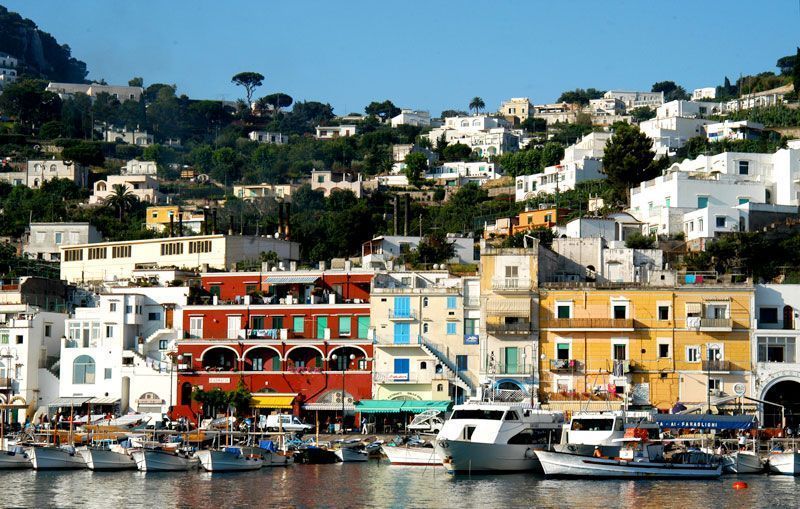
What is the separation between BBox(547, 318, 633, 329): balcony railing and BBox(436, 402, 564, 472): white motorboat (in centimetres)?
1155

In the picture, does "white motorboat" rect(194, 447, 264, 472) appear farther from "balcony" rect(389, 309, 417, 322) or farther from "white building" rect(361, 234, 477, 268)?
"white building" rect(361, 234, 477, 268)

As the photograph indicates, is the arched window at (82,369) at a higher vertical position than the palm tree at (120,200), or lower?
lower

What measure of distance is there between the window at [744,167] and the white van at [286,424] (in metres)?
43.6

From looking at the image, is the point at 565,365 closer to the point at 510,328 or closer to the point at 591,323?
the point at 591,323

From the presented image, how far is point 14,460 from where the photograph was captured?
221 ft

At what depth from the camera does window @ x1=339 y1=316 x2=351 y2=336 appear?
80688mm

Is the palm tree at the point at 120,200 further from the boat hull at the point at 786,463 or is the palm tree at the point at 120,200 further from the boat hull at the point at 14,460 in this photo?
the boat hull at the point at 786,463

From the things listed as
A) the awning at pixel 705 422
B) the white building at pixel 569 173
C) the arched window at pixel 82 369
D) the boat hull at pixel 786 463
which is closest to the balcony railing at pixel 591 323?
the awning at pixel 705 422

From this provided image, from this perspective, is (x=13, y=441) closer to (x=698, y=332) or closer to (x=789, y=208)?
(x=698, y=332)

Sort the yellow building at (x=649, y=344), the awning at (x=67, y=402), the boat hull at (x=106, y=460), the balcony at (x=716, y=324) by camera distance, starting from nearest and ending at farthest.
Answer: the boat hull at (x=106, y=460)
the yellow building at (x=649, y=344)
the balcony at (x=716, y=324)
the awning at (x=67, y=402)

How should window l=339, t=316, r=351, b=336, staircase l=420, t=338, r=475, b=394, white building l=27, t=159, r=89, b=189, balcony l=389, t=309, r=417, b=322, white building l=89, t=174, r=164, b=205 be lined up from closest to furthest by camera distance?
1. staircase l=420, t=338, r=475, b=394
2. balcony l=389, t=309, r=417, b=322
3. window l=339, t=316, r=351, b=336
4. white building l=89, t=174, r=164, b=205
5. white building l=27, t=159, r=89, b=189

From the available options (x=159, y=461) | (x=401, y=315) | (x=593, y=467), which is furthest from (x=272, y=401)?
(x=593, y=467)

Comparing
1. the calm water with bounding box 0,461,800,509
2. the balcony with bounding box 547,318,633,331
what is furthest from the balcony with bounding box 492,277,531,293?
the calm water with bounding box 0,461,800,509

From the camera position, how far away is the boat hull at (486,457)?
62750mm
